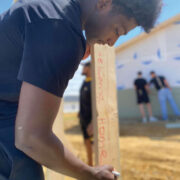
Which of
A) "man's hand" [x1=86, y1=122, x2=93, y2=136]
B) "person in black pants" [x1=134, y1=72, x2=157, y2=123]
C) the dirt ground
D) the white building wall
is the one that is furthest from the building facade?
"man's hand" [x1=86, y1=122, x2=93, y2=136]

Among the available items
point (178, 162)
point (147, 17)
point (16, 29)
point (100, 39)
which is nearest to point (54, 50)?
point (16, 29)

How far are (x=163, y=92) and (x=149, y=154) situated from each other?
4.48 metres

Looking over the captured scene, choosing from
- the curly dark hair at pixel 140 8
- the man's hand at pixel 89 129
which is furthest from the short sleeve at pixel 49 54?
the man's hand at pixel 89 129

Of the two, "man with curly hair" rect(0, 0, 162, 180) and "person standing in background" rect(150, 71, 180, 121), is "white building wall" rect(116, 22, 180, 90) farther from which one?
"man with curly hair" rect(0, 0, 162, 180)

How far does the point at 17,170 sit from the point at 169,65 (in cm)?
850

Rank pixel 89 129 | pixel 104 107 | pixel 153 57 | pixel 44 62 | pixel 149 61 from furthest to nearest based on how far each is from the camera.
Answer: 1. pixel 149 61
2. pixel 153 57
3. pixel 89 129
4. pixel 104 107
5. pixel 44 62

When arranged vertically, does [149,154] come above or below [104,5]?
below

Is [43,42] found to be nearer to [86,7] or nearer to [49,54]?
[49,54]

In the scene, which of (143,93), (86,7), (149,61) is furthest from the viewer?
(149,61)

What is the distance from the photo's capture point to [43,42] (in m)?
0.81

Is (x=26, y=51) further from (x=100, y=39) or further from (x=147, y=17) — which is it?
(x=147, y=17)

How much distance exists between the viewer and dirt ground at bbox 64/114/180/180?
341 centimetres

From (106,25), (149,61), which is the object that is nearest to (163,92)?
(149,61)

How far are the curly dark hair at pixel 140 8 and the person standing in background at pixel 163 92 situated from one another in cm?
774
